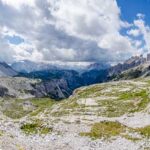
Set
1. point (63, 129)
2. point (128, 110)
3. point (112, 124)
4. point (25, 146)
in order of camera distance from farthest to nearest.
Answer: point (128, 110)
point (112, 124)
point (63, 129)
point (25, 146)

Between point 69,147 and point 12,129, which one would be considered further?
point 12,129

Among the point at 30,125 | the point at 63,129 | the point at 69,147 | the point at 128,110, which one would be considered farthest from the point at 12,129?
the point at 128,110

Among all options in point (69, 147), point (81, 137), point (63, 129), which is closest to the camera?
point (69, 147)

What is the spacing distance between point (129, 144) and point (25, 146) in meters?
15.6

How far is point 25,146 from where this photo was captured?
42.2m

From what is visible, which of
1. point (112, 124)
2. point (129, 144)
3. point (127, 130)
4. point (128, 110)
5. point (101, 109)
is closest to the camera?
point (129, 144)

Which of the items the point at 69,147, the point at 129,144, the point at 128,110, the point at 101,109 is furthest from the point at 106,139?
the point at 101,109

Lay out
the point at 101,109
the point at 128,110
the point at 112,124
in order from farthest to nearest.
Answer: the point at 101,109, the point at 128,110, the point at 112,124

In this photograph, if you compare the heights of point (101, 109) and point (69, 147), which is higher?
point (101, 109)

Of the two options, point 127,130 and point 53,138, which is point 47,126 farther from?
point 127,130

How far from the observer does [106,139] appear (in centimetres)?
5134

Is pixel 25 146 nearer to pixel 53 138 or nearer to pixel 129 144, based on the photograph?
pixel 53 138

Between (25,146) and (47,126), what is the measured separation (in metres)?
14.9

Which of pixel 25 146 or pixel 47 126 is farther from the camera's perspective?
pixel 47 126
